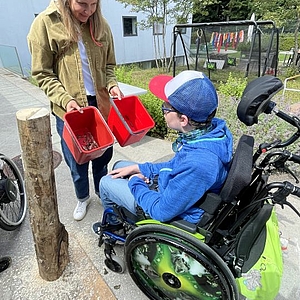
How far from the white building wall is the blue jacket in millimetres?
7876

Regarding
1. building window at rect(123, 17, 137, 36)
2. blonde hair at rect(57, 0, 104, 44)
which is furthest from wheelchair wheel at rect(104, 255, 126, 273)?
building window at rect(123, 17, 137, 36)

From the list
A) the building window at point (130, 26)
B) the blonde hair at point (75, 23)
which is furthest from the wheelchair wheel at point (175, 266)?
the building window at point (130, 26)

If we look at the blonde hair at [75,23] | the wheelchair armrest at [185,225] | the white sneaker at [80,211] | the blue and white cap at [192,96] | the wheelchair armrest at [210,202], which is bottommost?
the white sneaker at [80,211]

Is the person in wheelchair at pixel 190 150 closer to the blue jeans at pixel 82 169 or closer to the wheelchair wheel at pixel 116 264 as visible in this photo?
the wheelchair wheel at pixel 116 264

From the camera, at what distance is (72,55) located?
159 cm

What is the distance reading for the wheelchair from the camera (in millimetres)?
1009

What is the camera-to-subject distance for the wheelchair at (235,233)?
1009 mm

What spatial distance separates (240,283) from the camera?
3.83 ft

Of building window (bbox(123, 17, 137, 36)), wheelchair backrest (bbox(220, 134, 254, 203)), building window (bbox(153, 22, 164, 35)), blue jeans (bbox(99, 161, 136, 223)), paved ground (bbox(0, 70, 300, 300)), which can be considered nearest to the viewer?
wheelchair backrest (bbox(220, 134, 254, 203))

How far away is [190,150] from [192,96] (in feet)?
0.76

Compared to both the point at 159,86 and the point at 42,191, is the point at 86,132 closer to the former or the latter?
the point at 42,191

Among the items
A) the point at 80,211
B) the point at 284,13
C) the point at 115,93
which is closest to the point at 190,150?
the point at 115,93

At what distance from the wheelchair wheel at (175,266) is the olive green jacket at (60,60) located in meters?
0.95

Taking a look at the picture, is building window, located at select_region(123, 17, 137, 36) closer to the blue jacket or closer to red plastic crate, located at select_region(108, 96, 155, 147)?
red plastic crate, located at select_region(108, 96, 155, 147)
